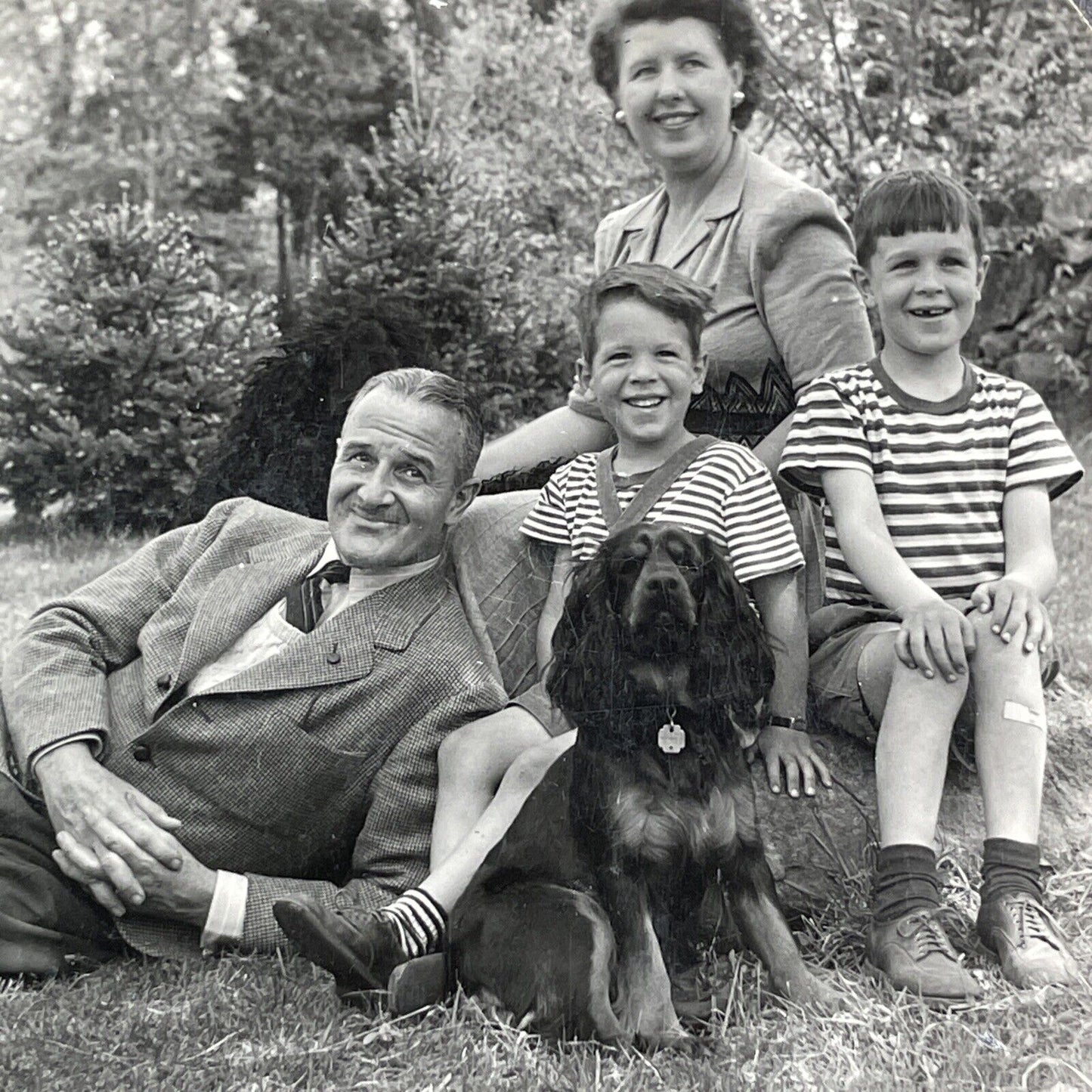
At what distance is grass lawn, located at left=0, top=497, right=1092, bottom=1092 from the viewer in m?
2.04

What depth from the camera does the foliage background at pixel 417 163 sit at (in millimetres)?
2881

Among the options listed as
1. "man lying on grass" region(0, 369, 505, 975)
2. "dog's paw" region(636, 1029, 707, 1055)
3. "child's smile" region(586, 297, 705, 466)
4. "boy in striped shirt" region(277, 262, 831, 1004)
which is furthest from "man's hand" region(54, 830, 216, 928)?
"child's smile" region(586, 297, 705, 466)

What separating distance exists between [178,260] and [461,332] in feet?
3.20

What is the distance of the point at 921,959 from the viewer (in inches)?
88.4

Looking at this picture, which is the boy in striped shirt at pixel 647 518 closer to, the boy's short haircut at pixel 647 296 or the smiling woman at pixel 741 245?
the boy's short haircut at pixel 647 296

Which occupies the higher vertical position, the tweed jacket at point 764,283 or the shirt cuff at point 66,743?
the tweed jacket at point 764,283

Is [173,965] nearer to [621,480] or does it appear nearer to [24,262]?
[621,480]

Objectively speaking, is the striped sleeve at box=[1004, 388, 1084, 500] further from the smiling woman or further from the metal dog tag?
the metal dog tag

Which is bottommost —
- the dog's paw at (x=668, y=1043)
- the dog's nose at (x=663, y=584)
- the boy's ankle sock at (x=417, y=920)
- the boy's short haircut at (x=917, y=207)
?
the dog's paw at (x=668, y=1043)

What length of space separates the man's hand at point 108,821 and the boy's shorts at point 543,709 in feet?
2.59

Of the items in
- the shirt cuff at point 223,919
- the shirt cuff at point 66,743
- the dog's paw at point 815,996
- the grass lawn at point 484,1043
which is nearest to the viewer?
the grass lawn at point 484,1043

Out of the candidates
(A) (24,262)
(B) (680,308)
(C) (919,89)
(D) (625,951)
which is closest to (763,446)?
(B) (680,308)

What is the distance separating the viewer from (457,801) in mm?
2521

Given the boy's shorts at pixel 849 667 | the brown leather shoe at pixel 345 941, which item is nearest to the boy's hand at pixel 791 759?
the boy's shorts at pixel 849 667
